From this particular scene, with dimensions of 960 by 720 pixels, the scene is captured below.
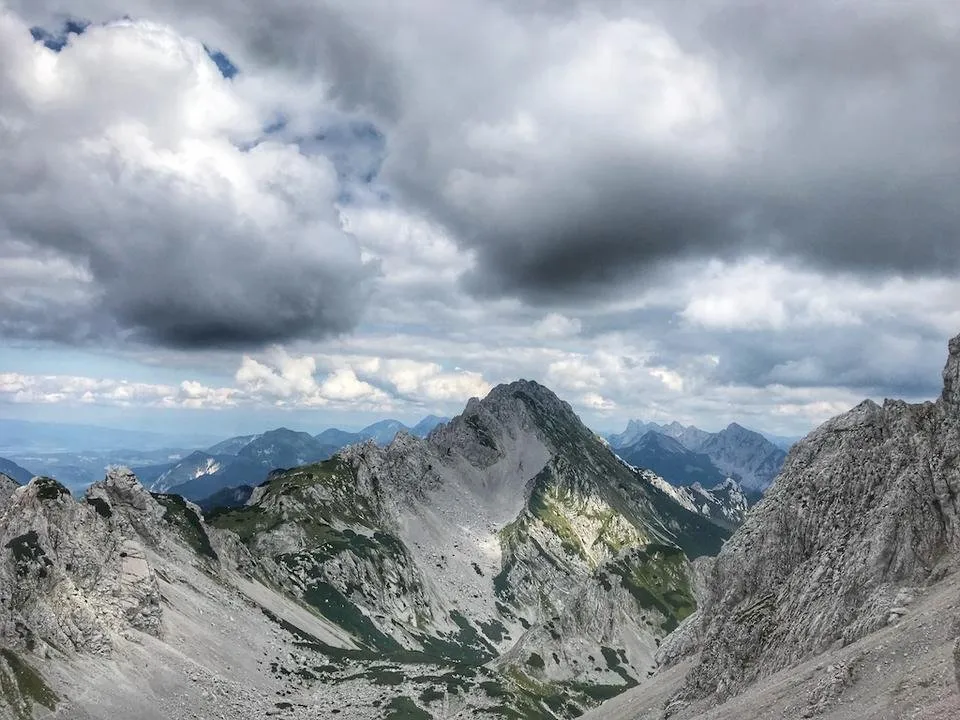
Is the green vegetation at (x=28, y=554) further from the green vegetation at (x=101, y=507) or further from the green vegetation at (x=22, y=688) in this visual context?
the green vegetation at (x=101, y=507)

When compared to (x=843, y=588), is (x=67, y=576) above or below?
below

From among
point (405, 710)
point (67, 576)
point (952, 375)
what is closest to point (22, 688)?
point (67, 576)

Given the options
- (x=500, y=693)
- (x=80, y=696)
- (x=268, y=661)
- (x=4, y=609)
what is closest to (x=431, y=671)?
(x=500, y=693)

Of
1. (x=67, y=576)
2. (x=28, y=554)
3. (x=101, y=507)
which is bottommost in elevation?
(x=67, y=576)

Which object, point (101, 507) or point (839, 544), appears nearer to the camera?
point (839, 544)

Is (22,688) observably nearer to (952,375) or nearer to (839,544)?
(839,544)

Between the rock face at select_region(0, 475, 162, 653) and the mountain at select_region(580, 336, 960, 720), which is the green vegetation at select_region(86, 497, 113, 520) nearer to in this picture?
the rock face at select_region(0, 475, 162, 653)
